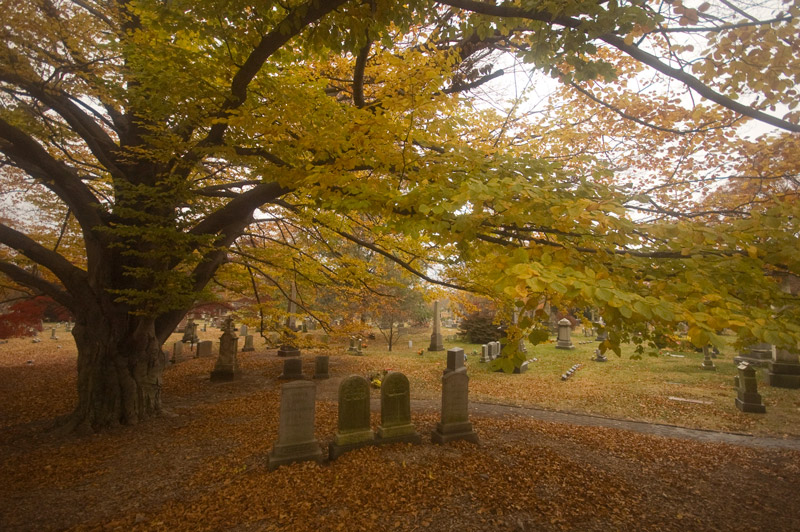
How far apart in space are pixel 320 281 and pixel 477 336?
55.2 feet

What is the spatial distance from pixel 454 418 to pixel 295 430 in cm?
290

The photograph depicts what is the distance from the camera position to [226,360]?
12.6 meters

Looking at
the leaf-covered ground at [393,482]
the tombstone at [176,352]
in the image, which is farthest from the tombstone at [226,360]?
the tombstone at [176,352]

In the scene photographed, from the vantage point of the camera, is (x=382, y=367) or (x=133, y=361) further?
(x=382, y=367)

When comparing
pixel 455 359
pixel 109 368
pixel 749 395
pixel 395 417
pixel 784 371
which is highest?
pixel 109 368

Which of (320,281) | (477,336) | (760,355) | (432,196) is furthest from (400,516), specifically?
(477,336)

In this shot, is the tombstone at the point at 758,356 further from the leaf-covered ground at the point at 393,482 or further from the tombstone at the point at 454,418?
the tombstone at the point at 454,418

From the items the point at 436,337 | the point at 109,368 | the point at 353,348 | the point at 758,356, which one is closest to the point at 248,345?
the point at 353,348

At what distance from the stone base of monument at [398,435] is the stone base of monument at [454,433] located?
0.36 meters

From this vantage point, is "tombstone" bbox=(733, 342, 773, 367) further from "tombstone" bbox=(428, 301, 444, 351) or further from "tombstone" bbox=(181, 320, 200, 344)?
"tombstone" bbox=(181, 320, 200, 344)

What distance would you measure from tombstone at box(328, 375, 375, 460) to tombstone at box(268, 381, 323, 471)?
0.40 metres

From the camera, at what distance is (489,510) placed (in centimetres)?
442

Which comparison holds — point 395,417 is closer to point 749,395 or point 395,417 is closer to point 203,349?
point 749,395

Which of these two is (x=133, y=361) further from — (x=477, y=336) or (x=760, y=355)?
(x=760, y=355)
